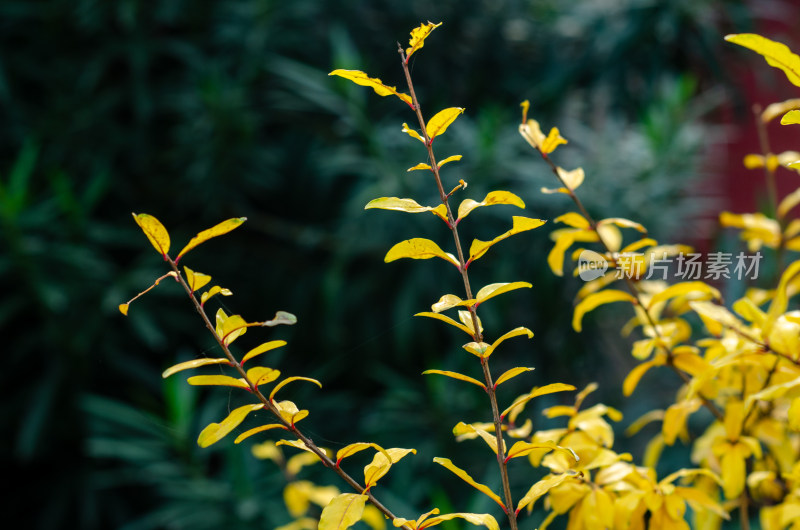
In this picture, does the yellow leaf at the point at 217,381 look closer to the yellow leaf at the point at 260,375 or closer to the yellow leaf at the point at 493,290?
the yellow leaf at the point at 260,375

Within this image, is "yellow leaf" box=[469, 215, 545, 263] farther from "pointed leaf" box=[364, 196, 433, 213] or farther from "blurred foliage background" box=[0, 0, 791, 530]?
"blurred foliage background" box=[0, 0, 791, 530]

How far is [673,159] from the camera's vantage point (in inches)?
59.9

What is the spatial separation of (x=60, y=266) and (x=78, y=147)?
36 centimetres

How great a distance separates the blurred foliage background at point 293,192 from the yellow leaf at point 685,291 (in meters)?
0.92

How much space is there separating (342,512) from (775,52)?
28 cm

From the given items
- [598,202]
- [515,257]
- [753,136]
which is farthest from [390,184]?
[753,136]

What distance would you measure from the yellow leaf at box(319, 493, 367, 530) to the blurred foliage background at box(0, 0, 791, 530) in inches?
38.5

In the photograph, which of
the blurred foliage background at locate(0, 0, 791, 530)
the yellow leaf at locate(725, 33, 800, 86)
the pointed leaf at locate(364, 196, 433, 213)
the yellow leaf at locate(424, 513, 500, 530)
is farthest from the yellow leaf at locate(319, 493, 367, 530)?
the blurred foliage background at locate(0, 0, 791, 530)

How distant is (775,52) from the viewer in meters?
0.27

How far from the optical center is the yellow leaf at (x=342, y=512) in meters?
0.30

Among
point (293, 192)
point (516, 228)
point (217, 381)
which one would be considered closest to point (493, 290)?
Result: point (516, 228)

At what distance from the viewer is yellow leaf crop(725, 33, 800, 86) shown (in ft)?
0.85

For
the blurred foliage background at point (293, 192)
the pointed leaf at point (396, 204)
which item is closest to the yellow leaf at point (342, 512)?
the pointed leaf at point (396, 204)

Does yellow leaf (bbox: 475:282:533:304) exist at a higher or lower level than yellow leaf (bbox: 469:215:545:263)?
lower
